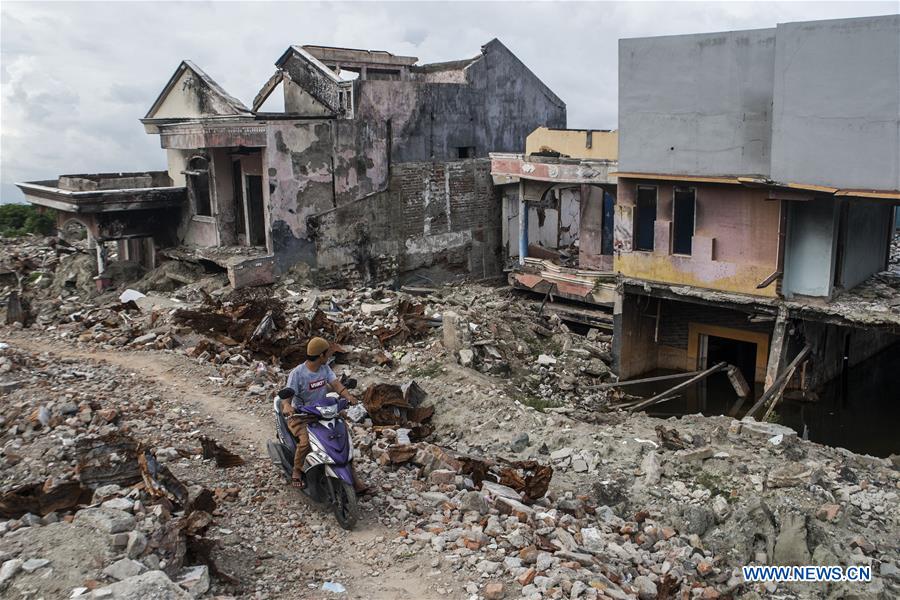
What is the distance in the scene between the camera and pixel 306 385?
7.25 metres

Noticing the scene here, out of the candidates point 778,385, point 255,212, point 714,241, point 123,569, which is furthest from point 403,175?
point 123,569

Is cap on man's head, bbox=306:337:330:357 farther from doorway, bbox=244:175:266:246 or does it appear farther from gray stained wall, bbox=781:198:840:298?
doorway, bbox=244:175:266:246

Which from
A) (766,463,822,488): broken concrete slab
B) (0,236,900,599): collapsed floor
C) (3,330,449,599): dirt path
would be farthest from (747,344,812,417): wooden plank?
(3,330,449,599): dirt path

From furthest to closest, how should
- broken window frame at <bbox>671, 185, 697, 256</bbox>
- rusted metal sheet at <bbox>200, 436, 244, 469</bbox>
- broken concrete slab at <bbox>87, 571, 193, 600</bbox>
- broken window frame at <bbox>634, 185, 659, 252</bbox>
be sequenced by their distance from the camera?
broken window frame at <bbox>634, 185, 659, 252</bbox> → broken window frame at <bbox>671, 185, 697, 256</bbox> → rusted metal sheet at <bbox>200, 436, 244, 469</bbox> → broken concrete slab at <bbox>87, 571, 193, 600</bbox>

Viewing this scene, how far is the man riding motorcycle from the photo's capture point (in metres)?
7.12

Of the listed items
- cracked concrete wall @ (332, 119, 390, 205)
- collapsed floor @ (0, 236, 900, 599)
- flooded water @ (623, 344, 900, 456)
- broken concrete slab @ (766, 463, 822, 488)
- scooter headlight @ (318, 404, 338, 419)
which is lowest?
flooded water @ (623, 344, 900, 456)

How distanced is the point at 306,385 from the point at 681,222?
11.3 m

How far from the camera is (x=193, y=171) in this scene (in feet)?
68.0

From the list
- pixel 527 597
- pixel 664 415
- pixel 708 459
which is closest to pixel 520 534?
pixel 527 597

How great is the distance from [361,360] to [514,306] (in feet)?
22.1

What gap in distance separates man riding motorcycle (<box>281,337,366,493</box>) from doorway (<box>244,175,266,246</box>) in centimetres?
1337

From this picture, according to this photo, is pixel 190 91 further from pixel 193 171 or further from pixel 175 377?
pixel 175 377

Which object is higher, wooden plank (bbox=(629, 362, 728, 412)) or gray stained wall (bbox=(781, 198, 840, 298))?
gray stained wall (bbox=(781, 198, 840, 298))

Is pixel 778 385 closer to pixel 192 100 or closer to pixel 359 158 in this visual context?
pixel 359 158
